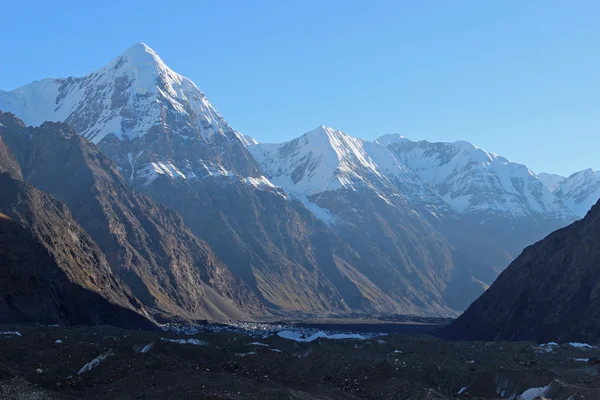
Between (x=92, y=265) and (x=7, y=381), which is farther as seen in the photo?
(x=92, y=265)

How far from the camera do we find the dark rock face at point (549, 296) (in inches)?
4973

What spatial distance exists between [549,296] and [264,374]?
3826 inches

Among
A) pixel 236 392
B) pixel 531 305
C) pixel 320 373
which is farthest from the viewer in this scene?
pixel 531 305

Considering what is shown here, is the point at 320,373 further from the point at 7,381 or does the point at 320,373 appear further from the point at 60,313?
the point at 60,313

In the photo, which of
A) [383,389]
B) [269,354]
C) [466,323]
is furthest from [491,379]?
[466,323]

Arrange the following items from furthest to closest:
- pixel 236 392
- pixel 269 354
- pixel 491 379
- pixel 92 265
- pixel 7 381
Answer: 1. pixel 92 265
2. pixel 269 354
3. pixel 491 379
4. pixel 236 392
5. pixel 7 381

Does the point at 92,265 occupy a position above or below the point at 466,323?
above

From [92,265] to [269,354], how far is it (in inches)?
4535

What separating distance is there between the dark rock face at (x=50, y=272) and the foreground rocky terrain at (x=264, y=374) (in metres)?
58.4

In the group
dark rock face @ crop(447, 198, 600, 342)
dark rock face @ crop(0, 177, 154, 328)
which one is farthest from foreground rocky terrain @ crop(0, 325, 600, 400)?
dark rock face @ crop(0, 177, 154, 328)

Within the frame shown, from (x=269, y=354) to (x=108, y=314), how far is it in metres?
94.4

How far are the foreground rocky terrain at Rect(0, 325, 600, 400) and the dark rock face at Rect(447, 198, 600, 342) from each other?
51.2 m

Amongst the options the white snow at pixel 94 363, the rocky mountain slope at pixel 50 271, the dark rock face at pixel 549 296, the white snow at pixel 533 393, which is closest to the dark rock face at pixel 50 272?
the rocky mountain slope at pixel 50 271

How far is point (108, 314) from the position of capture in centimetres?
15850
